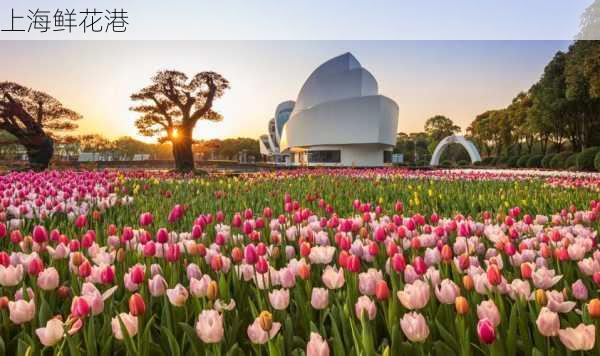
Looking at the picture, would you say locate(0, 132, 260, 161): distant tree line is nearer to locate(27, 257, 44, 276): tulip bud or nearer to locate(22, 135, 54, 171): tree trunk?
locate(22, 135, 54, 171): tree trunk

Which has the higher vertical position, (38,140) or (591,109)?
(591,109)

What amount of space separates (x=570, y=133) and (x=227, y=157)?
88039 millimetres

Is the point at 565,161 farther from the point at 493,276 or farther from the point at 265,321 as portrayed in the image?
the point at 265,321

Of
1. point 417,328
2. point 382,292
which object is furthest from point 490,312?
point 382,292

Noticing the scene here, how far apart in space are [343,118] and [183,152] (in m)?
43.2

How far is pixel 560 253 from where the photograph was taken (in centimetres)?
244

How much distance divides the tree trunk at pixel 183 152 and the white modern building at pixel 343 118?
1537 inches

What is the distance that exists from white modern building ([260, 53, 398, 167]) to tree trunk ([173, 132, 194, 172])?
39.0 metres

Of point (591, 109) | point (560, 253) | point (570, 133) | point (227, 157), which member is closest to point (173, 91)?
point (560, 253)

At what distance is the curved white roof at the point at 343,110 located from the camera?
62.0m

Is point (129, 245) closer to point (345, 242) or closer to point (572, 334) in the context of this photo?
point (345, 242)

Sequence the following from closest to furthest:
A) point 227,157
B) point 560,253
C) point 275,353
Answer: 1. point 275,353
2. point 560,253
3. point 227,157

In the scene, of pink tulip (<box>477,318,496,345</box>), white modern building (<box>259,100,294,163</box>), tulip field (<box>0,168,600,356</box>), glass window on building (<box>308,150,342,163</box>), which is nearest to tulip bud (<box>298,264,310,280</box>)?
tulip field (<box>0,168,600,356</box>)

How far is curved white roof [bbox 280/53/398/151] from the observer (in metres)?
62.0
